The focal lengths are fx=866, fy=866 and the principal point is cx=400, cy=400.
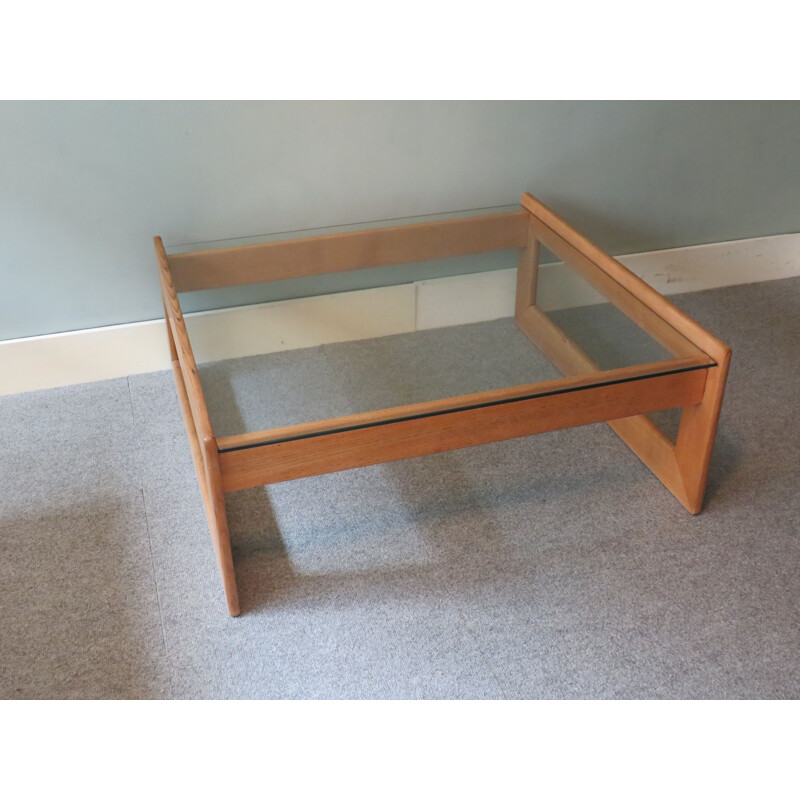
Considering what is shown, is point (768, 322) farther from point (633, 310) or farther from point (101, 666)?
point (101, 666)

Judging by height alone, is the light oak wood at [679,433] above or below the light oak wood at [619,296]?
below

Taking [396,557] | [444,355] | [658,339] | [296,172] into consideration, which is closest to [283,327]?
[296,172]

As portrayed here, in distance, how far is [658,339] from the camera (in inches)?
65.9

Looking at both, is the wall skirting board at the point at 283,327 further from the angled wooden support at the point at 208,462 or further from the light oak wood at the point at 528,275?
the angled wooden support at the point at 208,462

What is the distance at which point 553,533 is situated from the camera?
168 centimetres

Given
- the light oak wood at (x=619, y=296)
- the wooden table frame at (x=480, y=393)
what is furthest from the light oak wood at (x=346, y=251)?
the light oak wood at (x=619, y=296)

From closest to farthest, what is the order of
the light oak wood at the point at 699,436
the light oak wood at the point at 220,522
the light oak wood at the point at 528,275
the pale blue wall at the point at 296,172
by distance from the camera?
the light oak wood at the point at 220,522 < the light oak wood at the point at 699,436 < the pale blue wall at the point at 296,172 < the light oak wood at the point at 528,275

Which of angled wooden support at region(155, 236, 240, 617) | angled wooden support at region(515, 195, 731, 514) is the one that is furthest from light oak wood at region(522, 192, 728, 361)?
angled wooden support at region(155, 236, 240, 617)

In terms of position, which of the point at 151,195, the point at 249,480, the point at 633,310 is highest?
the point at 151,195

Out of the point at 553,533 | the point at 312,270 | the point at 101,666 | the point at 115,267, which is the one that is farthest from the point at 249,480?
the point at 115,267

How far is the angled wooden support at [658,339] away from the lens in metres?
1.60

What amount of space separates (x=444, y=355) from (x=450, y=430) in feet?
1.15

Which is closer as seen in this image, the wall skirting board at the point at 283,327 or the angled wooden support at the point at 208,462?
the angled wooden support at the point at 208,462

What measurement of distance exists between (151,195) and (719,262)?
1.64 meters
